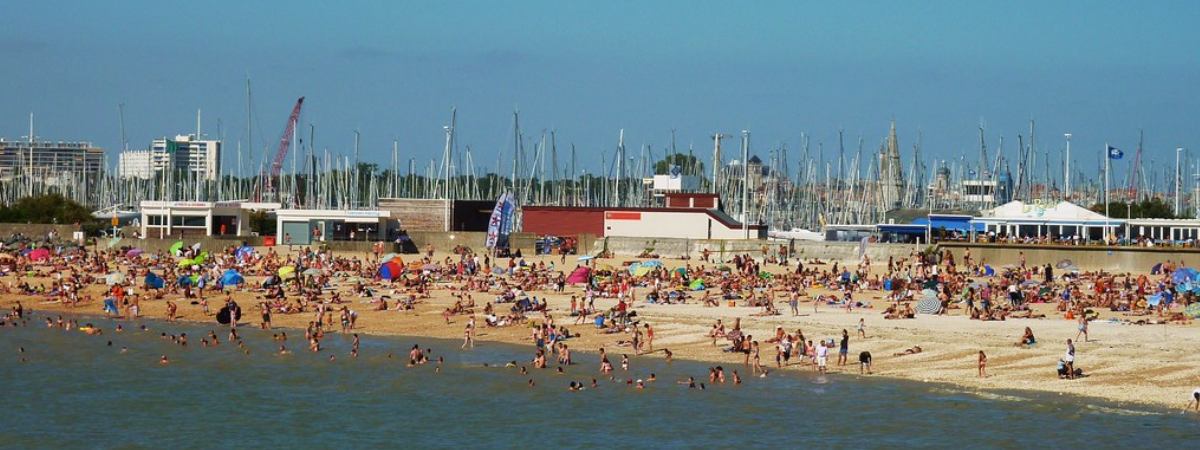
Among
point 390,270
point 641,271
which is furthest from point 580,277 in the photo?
point 390,270

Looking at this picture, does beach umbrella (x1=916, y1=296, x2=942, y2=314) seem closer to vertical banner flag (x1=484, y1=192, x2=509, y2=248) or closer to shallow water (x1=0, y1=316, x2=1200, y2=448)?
shallow water (x1=0, y1=316, x2=1200, y2=448)

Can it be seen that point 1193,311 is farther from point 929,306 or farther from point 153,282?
point 153,282

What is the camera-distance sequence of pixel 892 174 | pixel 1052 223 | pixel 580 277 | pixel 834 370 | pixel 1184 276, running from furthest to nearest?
1. pixel 892 174
2. pixel 1052 223
3. pixel 580 277
4. pixel 1184 276
5. pixel 834 370

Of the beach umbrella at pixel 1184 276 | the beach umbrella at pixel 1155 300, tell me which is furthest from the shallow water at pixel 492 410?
the beach umbrella at pixel 1184 276

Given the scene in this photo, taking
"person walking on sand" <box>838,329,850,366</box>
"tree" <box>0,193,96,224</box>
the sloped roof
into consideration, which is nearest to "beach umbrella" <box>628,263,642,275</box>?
"person walking on sand" <box>838,329,850,366</box>

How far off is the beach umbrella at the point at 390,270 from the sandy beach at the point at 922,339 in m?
5.20

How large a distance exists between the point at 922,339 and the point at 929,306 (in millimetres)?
5878

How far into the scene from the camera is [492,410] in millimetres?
33688

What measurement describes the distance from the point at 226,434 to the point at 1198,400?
69.7 feet

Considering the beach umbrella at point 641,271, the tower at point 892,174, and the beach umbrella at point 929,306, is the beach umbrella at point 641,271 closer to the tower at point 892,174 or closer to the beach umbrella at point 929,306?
the beach umbrella at point 929,306

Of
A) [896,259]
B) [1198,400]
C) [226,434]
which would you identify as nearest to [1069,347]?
[1198,400]

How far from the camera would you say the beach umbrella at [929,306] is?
45.2 meters

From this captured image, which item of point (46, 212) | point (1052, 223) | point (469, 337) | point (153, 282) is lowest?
point (469, 337)

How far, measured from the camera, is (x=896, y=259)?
66.3 m
